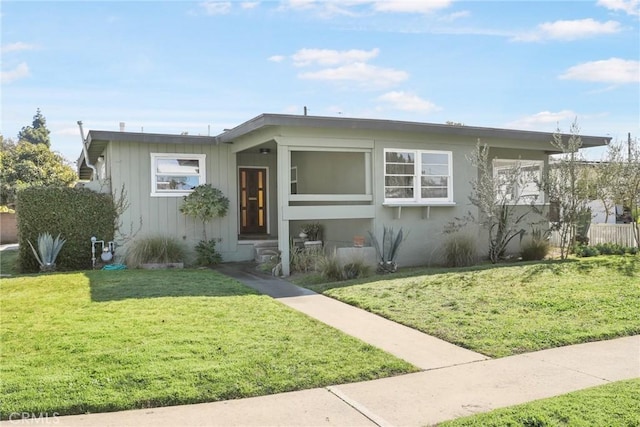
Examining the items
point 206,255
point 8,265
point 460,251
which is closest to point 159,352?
point 206,255

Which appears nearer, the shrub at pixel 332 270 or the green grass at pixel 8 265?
the shrub at pixel 332 270

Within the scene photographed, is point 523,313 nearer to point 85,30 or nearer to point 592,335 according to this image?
point 592,335

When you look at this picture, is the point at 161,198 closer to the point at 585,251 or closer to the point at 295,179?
the point at 295,179

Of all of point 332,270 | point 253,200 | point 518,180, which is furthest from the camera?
point 253,200

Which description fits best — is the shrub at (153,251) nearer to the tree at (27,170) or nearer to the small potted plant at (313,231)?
the small potted plant at (313,231)

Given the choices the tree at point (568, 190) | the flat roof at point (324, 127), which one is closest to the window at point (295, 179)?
the flat roof at point (324, 127)

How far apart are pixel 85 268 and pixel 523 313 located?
9731mm

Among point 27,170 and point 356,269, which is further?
point 27,170

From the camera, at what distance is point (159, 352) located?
16.0ft

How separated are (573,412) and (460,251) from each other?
7842mm

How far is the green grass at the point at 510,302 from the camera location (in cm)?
586

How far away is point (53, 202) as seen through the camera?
37.7 ft

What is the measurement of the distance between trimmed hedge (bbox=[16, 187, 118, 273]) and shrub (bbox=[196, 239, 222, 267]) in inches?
83.7

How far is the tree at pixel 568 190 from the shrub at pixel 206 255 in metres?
8.48
